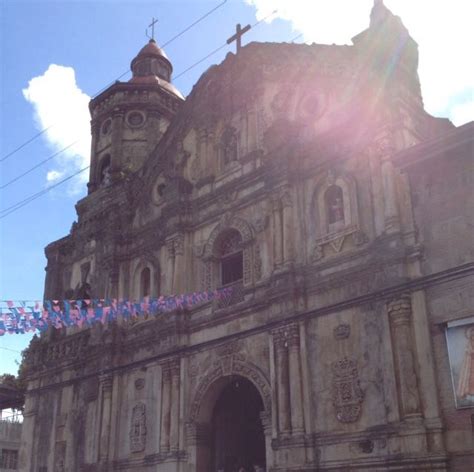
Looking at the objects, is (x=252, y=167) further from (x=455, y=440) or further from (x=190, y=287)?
(x=455, y=440)

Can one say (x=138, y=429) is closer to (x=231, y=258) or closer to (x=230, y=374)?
(x=230, y=374)

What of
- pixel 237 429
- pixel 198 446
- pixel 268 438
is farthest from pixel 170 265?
pixel 268 438

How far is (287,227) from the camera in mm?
16203

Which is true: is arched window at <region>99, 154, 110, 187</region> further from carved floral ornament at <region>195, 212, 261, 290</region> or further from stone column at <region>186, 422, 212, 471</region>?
stone column at <region>186, 422, 212, 471</region>

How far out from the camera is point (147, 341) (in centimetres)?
1883

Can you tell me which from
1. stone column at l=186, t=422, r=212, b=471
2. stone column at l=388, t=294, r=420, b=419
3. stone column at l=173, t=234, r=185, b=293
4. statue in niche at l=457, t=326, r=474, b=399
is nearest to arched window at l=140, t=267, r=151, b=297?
stone column at l=173, t=234, r=185, b=293

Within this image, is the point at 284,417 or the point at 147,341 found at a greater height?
the point at 147,341

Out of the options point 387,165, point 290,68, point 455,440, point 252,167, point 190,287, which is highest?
point 290,68

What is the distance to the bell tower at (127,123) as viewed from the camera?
2423 cm

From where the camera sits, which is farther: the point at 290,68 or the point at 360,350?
the point at 290,68

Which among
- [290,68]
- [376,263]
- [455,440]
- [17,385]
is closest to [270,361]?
[376,263]

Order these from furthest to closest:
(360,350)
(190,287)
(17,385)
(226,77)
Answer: (17,385) → (226,77) → (190,287) → (360,350)

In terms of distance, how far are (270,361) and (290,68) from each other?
8.14 meters

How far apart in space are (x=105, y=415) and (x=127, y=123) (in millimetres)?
11127
